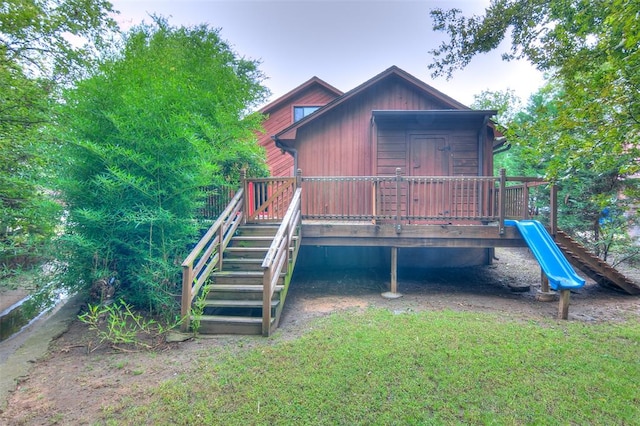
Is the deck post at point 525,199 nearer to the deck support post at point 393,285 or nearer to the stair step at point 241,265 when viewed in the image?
the deck support post at point 393,285

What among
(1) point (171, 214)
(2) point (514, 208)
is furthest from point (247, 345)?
(2) point (514, 208)

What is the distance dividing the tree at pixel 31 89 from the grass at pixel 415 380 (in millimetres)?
3517

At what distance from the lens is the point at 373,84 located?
7.96m

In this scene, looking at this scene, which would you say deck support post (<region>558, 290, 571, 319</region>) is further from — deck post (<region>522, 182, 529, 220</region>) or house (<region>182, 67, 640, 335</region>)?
deck post (<region>522, 182, 529, 220</region>)

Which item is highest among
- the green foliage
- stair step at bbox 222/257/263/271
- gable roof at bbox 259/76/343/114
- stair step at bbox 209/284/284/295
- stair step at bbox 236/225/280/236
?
gable roof at bbox 259/76/343/114

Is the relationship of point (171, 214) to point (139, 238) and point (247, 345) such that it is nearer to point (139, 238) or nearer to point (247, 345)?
point (139, 238)

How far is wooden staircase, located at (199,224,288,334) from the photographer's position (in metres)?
3.96

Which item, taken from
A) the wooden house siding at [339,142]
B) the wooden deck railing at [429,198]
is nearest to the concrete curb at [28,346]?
the wooden deck railing at [429,198]

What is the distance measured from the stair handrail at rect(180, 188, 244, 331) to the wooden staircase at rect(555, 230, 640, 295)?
6.39 metres

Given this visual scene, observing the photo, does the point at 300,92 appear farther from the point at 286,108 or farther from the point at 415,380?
the point at 415,380

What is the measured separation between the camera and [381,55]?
15.0m

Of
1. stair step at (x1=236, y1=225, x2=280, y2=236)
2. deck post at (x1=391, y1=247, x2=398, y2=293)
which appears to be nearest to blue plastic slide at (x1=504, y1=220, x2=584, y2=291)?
deck post at (x1=391, y1=247, x2=398, y2=293)

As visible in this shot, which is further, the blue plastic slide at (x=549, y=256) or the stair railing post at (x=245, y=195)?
the stair railing post at (x=245, y=195)

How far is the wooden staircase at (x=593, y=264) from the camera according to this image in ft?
18.3
